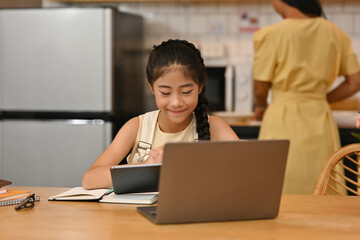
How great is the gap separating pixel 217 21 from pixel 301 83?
1526mm

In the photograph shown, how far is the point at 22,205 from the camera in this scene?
137 centimetres

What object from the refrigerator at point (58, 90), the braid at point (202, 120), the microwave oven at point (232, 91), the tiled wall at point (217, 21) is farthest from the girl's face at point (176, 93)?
the tiled wall at point (217, 21)

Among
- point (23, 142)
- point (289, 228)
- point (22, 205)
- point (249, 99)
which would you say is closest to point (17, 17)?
point (23, 142)

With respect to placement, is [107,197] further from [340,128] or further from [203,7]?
[203,7]

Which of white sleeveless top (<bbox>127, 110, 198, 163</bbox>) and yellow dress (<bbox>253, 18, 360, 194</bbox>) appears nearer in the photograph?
white sleeveless top (<bbox>127, 110, 198, 163</bbox>)

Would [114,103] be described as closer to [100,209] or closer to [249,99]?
[249,99]

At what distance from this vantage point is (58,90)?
3.57 meters

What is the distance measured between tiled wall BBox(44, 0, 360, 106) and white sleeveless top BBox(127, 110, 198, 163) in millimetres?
2142

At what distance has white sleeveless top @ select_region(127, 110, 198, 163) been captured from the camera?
6.10ft

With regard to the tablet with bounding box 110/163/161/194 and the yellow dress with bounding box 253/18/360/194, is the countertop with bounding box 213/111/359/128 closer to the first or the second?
the yellow dress with bounding box 253/18/360/194

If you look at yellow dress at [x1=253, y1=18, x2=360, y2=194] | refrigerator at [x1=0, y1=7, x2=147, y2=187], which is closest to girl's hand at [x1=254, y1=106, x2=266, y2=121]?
yellow dress at [x1=253, y1=18, x2=360, y2=194]

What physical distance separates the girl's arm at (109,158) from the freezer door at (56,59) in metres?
1.72

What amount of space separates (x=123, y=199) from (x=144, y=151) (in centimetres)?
44

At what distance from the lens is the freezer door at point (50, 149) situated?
3.52m
